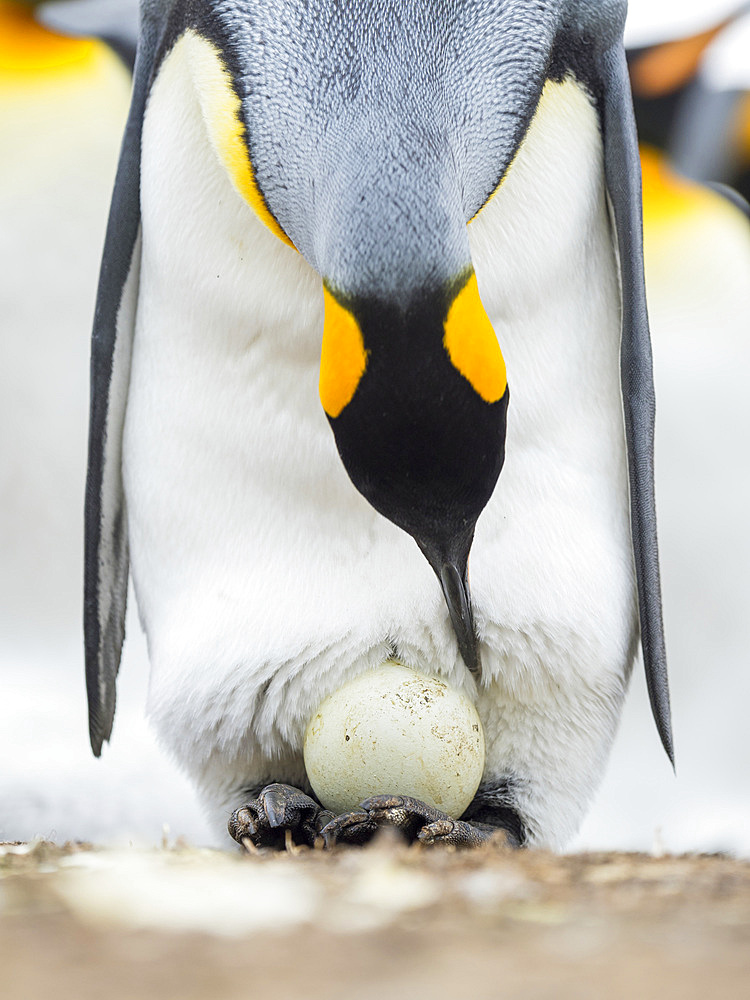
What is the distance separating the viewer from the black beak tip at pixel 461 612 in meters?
1.30

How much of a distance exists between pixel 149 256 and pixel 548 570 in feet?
2.28

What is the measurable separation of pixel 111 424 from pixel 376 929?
45.7 inches

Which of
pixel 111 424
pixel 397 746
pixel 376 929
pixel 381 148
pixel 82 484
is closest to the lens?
pixel 376 929

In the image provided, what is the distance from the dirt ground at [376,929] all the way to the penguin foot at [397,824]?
308 mm

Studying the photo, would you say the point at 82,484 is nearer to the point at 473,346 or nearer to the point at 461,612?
the point at 461,612

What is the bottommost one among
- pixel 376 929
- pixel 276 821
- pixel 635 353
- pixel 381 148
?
pixel 276 821

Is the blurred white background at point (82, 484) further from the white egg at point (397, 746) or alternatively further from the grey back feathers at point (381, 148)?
the white egg at point (397, 746)

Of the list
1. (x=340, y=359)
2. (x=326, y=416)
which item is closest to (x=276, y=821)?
(x=326, y=416)

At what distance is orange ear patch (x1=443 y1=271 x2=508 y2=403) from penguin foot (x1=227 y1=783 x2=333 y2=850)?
0.58 meters

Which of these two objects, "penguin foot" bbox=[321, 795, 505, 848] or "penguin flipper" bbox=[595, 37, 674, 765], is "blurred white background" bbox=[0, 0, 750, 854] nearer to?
"penguin flipper" bbox=[595, 37, 674, 765]

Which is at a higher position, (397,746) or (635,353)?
(635,353)

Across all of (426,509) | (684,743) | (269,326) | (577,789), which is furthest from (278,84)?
(684,743)

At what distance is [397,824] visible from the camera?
4.09ft

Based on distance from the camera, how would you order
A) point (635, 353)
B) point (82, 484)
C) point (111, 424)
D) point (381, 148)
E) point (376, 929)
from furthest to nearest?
1. point (82, 484)
2. point (111, 424)
3. point (635, 353)
4. point (381, 148)
5. point (376, 929)
